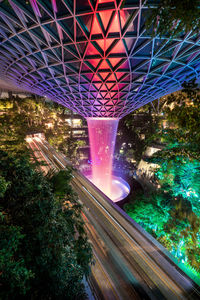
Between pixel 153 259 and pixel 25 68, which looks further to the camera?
pixel 25 68

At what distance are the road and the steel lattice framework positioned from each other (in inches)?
290

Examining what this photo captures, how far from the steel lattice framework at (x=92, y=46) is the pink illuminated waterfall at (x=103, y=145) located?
7175 millimetres

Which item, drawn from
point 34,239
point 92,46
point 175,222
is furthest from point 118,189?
point 34,239

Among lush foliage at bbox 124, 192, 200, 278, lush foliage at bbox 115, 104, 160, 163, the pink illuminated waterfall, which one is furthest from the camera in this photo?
lush foliage at bbox 115, 104, 160, 163

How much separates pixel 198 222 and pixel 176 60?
11.6 meters

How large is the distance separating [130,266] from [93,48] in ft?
39.3

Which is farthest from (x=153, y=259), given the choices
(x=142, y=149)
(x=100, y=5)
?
(x=142, y=149)

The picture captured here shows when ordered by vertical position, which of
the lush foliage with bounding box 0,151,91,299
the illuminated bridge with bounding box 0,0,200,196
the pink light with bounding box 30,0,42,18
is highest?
the pink light with bounding box 30,0,42,18

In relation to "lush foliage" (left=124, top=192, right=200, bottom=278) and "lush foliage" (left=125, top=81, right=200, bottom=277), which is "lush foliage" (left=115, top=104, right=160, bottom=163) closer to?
"lush foliage" (left=124, top=192, right=200, bottom=278)

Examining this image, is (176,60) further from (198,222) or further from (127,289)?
(127,289)

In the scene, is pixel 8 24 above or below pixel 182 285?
above

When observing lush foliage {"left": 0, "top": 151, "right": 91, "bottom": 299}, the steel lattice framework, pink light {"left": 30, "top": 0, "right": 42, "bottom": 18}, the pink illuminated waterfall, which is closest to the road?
lush foliage {"left": 0, "top": 151, "right": 91, "bottom": 299}

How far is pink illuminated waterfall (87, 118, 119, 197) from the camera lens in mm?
21953

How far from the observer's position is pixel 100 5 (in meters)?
5.86
